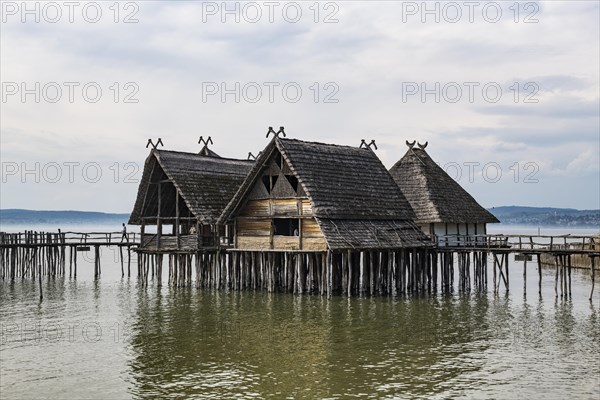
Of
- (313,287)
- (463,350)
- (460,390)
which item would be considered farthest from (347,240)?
(460,390)

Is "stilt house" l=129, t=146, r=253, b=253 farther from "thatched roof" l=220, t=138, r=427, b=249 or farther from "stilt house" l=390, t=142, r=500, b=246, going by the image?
"stilt house" l=390, t=142, r=500, b=246

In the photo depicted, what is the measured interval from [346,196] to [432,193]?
563cm

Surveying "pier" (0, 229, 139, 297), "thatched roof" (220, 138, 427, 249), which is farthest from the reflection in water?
"pier" (0, 229, 139, 297)

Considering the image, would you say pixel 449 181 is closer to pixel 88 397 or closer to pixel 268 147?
pixel 268 147

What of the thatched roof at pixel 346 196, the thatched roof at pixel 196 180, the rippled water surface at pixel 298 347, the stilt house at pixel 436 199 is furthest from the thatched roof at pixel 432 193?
the thatched roof at pixel 196 180

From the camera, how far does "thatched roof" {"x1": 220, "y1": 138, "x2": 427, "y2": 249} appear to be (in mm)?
32188

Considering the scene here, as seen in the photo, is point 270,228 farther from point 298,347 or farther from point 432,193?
point 298,347

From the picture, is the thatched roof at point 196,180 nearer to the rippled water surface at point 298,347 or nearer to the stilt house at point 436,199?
the rippled water surface at point 298,347

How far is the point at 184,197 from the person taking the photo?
117 feet

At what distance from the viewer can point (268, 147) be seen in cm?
3322

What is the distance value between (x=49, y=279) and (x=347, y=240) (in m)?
20.0

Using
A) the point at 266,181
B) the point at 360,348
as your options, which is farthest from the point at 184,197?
the point at 360,348

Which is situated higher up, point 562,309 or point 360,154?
point 360,154

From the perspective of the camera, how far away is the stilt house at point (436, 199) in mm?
36750
